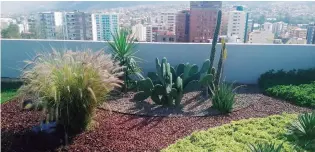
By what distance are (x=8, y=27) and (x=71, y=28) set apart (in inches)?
71.3

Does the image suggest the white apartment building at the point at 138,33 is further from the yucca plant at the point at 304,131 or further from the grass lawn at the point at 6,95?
the yucca plant at the point at 304,131

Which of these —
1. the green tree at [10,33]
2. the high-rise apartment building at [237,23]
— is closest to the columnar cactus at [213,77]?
the high-rise apartment building at [237,23]

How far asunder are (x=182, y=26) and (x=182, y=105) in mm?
5509

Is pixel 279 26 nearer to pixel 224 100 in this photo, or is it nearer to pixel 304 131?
pixel 224 100

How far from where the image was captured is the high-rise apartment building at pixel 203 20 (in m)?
8.41

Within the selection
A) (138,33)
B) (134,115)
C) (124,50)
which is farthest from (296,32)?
(134,115)

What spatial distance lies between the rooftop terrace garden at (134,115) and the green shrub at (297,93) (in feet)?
0.06

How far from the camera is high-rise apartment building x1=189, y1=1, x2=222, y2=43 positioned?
8.41m

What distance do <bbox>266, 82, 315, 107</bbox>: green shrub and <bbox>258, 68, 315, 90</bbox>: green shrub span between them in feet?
0.87

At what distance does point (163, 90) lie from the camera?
4391 mm

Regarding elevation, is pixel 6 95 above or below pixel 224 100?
below

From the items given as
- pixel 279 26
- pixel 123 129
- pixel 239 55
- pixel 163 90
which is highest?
pixel 279 26

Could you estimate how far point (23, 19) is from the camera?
8656 mm

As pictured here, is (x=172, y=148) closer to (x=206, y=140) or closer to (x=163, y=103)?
(x=206, y=140)
